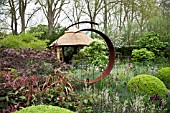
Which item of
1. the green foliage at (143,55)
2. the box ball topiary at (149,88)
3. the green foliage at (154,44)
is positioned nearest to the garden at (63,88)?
the box ball topiary at (149,88)

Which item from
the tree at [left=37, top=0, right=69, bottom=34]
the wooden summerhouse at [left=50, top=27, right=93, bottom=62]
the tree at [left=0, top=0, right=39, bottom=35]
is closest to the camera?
the wooden summerhouse at [left=50, top=27, right=93, bottom=62]

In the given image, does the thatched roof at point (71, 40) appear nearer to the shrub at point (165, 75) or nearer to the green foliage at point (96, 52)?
the green foliage at point (96, 52)

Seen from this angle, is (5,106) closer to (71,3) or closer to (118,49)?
(118,49)

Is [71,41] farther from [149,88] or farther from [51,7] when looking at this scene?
[149,88]

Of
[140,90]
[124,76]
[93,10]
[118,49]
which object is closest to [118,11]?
[93,10]

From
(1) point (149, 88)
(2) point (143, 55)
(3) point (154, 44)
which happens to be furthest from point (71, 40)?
(1) point (149, 88)

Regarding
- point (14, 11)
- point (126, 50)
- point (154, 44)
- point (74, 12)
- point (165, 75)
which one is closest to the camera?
point (165, 75)

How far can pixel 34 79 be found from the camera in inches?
157

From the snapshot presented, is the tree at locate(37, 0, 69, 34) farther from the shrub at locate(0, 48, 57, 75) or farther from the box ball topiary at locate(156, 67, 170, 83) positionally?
the shrub at locate(0, 48, 57, 75)

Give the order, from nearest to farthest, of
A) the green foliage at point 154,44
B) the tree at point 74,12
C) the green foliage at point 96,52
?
the green foliage at point 96,52, the green foliage at point 154,44, the tree at point 74,12

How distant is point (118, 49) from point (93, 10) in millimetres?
7525

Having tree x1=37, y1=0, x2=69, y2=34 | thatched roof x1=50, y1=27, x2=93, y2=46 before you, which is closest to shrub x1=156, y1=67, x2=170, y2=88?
thatched roof x1=50, y1=27, x2=93, y2=46

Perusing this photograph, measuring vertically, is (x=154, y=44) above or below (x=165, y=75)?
above

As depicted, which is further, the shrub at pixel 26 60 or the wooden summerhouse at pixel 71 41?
the wooden summerhouse at pixel 71 41
